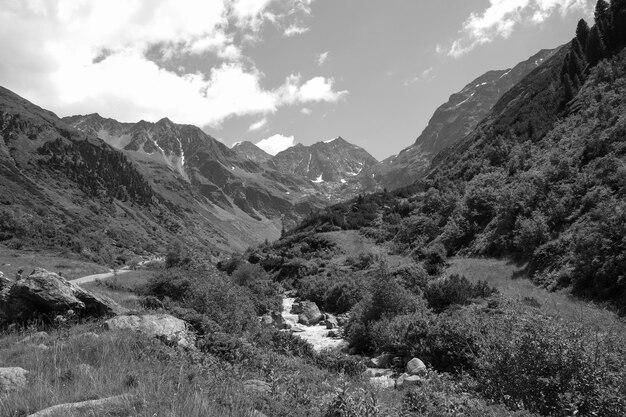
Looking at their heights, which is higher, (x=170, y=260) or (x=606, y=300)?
(x=170, y=260)

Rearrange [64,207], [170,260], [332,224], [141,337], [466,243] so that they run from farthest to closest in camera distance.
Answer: [64,207] → [332,224] → [170,260] → [466,243] → [141,337]

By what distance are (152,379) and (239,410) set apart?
1484 mm

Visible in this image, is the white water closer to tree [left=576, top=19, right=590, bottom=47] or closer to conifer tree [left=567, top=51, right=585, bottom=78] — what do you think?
conifer tree [left=567, top=51, right=585, bottom=78]

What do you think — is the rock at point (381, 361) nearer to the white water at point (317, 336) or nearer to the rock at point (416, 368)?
the rock at point (416, 368)

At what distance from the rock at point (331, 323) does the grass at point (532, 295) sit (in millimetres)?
8561

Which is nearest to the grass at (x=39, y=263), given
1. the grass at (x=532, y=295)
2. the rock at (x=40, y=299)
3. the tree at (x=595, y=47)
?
the rock at (x=40, y=299)

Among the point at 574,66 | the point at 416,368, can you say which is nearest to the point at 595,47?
the point at 574,66

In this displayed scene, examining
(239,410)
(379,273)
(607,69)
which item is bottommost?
(379,273)

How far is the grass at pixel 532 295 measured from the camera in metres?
14.1

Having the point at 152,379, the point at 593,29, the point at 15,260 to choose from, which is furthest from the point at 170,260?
the point at 593,29

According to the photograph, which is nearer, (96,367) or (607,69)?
(96,367)

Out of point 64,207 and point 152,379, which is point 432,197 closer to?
point 152,379

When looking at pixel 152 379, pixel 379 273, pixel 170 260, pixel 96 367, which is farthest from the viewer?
pixel 170 260

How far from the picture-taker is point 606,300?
1605cm
